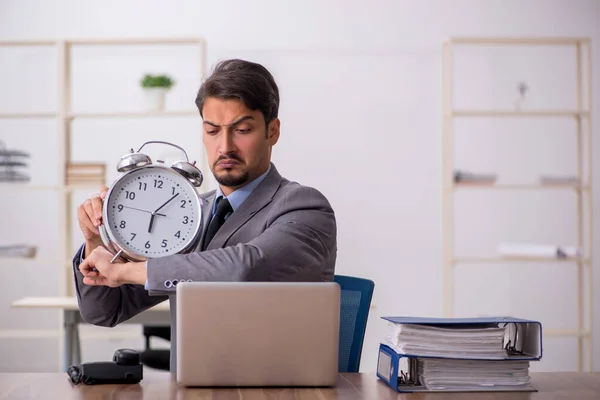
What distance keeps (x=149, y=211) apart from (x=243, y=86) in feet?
1.52

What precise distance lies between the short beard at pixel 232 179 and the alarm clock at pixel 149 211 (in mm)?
265

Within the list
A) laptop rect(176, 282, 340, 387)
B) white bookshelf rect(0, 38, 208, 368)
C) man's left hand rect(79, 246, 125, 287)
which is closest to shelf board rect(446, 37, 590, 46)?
white bookshelf rect(0, 38, 208, 368)

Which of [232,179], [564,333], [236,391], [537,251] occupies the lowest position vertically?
[564,333]

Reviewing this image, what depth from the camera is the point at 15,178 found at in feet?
15.1

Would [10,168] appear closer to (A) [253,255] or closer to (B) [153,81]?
(B) [153,81]

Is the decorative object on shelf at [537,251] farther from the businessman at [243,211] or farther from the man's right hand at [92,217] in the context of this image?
the man's right hand at [92,217]

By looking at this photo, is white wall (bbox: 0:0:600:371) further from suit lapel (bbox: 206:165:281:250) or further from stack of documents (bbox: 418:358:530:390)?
stack of documents (bbox: 418:358:530:390)

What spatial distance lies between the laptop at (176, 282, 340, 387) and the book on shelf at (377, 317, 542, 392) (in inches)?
6.0

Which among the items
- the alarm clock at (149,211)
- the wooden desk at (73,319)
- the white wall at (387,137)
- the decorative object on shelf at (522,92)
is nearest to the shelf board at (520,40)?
the decorative object on shelf at (522,92)

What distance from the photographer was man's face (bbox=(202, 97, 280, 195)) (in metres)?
2.09

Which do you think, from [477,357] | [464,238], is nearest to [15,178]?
[464,238]

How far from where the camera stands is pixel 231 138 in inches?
82.5

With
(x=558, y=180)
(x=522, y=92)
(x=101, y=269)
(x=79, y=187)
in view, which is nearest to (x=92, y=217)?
(x=101, y=269)

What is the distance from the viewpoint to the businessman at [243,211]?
1939mm
